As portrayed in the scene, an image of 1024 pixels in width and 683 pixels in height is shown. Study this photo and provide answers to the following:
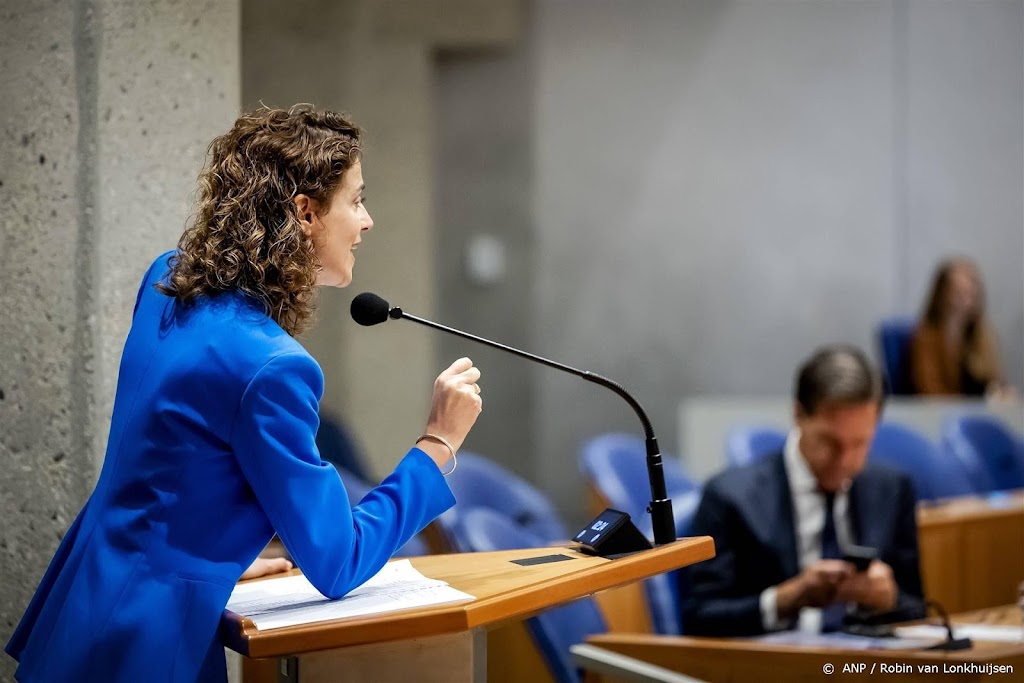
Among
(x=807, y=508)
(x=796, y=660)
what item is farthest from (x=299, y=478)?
(x=807, y=508)

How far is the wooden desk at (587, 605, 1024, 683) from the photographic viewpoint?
2.33 meters

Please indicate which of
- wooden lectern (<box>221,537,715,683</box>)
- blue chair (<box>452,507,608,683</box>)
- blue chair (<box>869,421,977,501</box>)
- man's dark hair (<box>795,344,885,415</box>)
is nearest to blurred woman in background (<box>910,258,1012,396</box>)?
blue chair (<box>869,421,977,501</box>)

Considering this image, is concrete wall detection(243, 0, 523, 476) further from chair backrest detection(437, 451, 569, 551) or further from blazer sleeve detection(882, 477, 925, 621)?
blazer sleeve detection(882, 477, 925, 621)

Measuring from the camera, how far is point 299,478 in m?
1.62

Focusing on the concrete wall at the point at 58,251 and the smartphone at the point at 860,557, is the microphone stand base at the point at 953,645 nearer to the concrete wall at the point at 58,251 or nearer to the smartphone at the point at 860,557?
the smartphone at the point at 860,557

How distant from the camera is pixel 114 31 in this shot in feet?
7.84

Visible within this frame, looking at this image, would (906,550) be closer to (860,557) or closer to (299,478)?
(860,557)

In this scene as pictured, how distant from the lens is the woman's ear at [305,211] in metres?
1.79

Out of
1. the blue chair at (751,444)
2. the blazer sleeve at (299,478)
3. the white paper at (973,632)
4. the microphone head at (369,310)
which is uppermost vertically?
the microphone head at (369,310)

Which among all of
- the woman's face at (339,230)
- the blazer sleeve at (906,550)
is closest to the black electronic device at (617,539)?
the woman's face at (339,230)

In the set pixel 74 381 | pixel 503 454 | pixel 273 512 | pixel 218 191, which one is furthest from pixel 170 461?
pixel 503 454

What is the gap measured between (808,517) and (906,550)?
12.1 inches

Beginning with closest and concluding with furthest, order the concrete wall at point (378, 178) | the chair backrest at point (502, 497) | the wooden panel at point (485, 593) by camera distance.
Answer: the wooden panel at point (485, 593), the chair backrest at point (502, 497), the concrete wall at point (378, 178)

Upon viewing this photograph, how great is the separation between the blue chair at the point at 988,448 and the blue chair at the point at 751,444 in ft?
3.59
